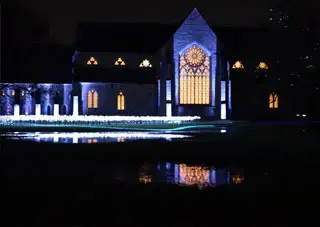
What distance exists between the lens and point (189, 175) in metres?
16.9

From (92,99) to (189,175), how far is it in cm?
5603

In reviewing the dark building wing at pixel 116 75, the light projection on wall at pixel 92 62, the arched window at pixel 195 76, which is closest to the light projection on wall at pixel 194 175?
the arched window at pixel 195 76

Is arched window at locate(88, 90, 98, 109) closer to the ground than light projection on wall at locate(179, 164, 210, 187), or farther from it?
farther from it

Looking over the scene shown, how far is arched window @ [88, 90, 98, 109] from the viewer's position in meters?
71.7

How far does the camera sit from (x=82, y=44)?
7506 centimetres

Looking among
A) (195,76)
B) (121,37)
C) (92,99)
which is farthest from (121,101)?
(195,76)

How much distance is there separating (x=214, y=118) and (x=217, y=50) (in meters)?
8.39

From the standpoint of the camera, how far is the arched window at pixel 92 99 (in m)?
71.7

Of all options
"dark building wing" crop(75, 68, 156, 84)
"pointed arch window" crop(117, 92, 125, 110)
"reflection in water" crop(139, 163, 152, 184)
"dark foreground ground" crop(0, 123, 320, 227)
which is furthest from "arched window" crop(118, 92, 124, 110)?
"reflection in water" crop(139, 163, 152, 184)

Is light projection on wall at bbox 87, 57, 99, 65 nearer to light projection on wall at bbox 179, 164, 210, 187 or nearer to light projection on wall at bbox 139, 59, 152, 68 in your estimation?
light projection on wall at bbox 139, 59, 152, 68

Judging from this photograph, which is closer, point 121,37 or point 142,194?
point 142,194

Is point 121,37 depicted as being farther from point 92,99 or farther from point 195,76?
point 195,76

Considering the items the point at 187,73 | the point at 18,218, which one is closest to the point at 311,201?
the point at 18,218

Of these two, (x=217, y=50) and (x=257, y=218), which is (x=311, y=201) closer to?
(x=257, y=218)
